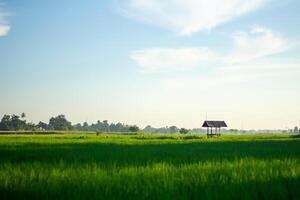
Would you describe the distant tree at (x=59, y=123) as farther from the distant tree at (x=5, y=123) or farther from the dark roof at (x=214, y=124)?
the dark roof at (x=214, y=124)

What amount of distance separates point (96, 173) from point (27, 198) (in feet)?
6.16

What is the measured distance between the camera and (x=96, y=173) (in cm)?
605

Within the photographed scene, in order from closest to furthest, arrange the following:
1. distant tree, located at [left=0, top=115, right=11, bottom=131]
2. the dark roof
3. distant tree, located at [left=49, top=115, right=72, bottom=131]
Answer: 1. the dark roof
2. distant tree, located at [left=0, top=115, right=11, bottom=131]
3. distant tree, located at [left=49, top=115, right=72, bottom=131]

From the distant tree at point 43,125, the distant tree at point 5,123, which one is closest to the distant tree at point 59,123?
the distant tree at point 43,125

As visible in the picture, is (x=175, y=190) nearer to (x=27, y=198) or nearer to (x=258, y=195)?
(x=258, y=195)

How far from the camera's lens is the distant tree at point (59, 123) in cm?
18319

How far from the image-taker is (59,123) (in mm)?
187750

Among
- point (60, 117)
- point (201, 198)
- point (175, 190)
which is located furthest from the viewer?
point (60, 117)

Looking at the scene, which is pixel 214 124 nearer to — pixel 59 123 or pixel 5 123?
pixel 5 123

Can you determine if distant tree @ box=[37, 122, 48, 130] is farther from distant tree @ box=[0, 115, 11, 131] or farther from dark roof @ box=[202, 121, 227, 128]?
dark roof @ box=[202, 121, 227, 128]

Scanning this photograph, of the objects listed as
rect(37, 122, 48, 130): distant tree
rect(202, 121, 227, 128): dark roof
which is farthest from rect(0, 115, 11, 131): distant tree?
rect(202, 121, 227, 128): dark roof

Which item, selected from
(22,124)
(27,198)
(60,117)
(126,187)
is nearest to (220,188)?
(126,187)

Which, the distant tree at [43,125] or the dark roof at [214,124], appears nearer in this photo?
the dark roof at [214,124]

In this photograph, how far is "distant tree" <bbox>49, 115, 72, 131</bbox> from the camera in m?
183
